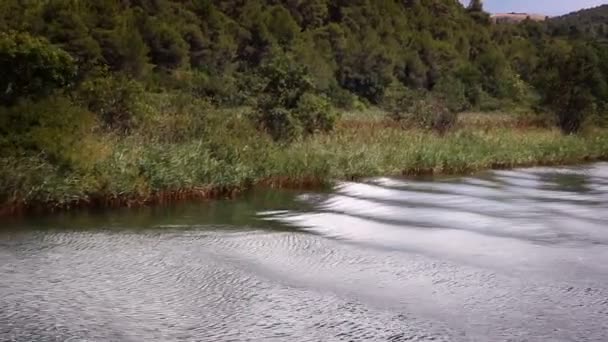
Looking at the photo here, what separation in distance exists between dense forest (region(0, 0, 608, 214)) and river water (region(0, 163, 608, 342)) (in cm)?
230

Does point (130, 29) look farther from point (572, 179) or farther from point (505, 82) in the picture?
point (505, 82)

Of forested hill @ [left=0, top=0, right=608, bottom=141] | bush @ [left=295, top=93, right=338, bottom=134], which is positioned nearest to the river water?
forested hill @ [left=0, top=0, right=608, bottom=141]

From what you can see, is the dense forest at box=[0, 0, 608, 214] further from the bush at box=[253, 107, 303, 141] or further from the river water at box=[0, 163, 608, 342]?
the river water at box=[0, 163, 608, 342]

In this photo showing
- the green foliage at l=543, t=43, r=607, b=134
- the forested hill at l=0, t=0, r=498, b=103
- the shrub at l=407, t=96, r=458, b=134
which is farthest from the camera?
the forested hill at l=0, t=0, r=498, b=103

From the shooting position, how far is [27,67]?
12266 mm

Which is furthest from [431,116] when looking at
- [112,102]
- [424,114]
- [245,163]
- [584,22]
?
[584,22]

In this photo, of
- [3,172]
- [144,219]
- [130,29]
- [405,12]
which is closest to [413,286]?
[144,219]

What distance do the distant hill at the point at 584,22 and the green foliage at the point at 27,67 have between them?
5190 centimetres

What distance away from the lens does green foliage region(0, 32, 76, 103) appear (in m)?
12.1

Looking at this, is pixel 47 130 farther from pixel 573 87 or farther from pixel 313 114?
pixel 573 87

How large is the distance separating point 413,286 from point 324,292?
1000mm

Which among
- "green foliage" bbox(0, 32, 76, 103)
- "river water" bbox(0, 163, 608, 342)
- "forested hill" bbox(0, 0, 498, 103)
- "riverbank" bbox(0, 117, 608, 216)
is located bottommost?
"river water" bbox(0, 163, 608, 342)

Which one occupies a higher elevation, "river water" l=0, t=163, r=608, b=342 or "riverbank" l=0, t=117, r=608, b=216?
"riverbank" l=0, t=117, r=608, b=216

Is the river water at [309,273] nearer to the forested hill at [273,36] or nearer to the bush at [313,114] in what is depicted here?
the bush at [313,114]
